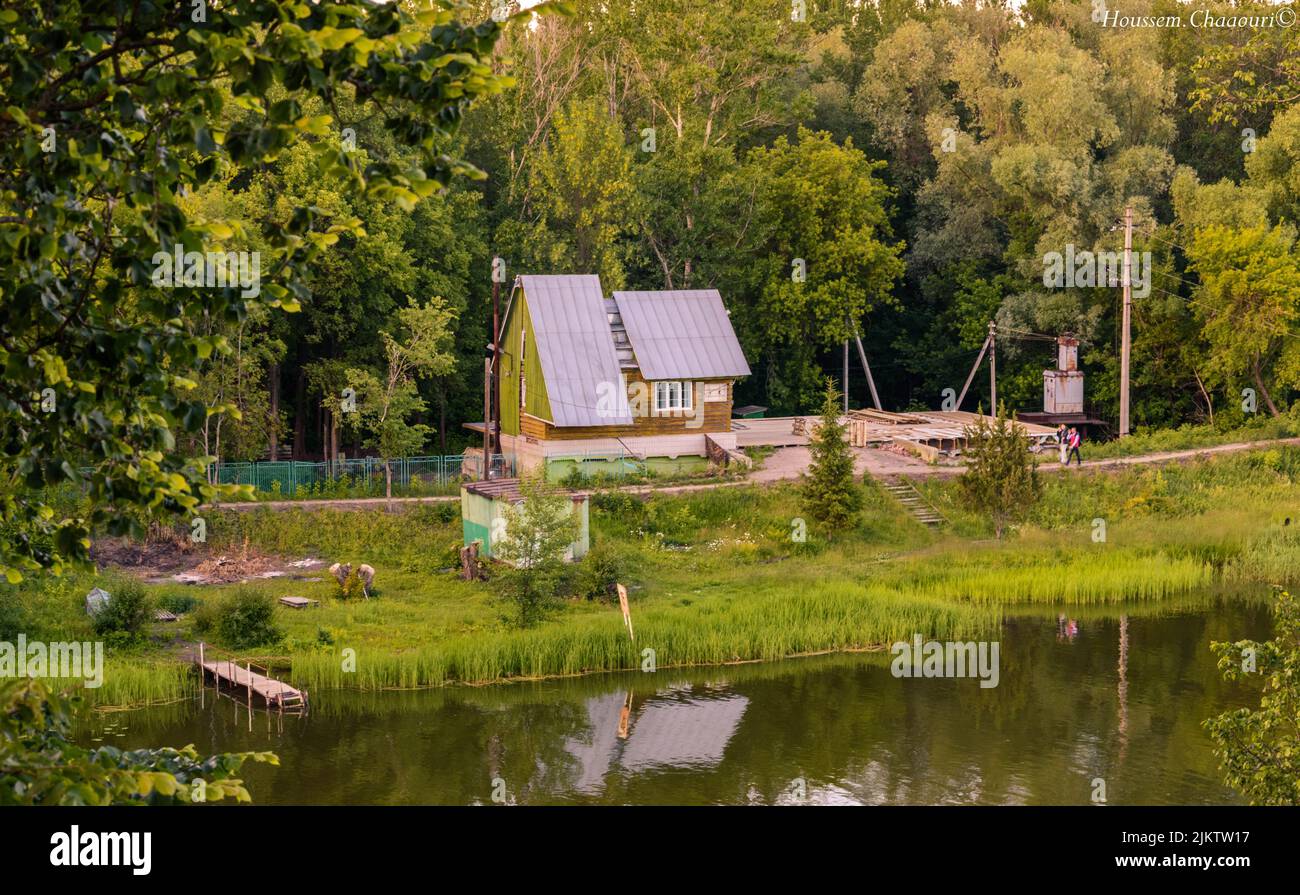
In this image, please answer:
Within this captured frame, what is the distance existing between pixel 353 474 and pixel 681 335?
Answer: 35.8 feet

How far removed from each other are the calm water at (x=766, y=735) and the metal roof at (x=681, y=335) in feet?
50.3

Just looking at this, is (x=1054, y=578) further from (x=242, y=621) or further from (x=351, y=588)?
(x=242, y=621)

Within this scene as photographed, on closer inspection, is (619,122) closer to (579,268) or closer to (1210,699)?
(579,268)

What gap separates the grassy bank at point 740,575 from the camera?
30906 mm

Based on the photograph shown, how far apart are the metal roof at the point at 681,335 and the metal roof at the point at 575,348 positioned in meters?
0.92

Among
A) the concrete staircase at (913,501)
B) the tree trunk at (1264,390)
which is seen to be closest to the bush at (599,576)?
the concrete staircase at (913,501)

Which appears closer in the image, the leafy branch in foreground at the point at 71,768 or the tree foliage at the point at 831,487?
the leafy branch in foreground at the point at 71,768

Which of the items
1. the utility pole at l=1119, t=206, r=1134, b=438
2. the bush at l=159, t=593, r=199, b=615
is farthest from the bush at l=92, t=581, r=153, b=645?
the utility pole at l=1119, t=206, r=1134, b=438

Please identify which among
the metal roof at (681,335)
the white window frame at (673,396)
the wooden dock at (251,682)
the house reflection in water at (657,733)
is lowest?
the house reflection in water at (657,733)

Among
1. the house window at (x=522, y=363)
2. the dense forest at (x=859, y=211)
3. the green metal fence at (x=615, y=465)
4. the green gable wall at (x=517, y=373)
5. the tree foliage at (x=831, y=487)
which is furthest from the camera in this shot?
the dense forest at (x=859, y=211)

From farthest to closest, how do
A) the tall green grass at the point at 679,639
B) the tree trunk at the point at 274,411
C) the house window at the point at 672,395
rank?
the house window at the point at 672,395, the tree trunk at the point at 274,411, the tall green grass at the point at 679,639

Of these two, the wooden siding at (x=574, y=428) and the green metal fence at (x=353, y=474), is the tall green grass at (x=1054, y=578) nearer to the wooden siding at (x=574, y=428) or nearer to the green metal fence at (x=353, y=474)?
the wooden siding at (x=574, y=428)

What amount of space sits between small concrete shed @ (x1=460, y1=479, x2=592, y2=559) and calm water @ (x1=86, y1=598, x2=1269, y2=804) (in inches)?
255

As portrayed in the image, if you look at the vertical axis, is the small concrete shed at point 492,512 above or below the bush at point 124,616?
above
